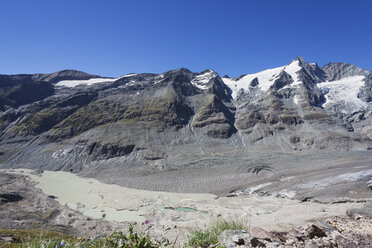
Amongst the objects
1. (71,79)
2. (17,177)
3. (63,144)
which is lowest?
(17,177)

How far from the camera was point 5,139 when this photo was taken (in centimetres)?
7175

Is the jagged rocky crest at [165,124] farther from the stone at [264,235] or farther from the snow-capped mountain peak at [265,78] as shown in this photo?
the stone at [264,235]

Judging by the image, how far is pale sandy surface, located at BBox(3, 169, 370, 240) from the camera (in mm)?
22016

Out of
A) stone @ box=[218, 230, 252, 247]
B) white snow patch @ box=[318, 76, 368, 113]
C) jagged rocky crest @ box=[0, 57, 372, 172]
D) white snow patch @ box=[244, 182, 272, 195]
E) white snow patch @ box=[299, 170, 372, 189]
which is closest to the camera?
stone @ box=[218, 230, 252, 247]

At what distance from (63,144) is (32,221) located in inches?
1998

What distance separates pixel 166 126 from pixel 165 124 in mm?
1072

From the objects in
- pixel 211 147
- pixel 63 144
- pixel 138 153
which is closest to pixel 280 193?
pixel 211 147

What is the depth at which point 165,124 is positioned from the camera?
7712 centimetres

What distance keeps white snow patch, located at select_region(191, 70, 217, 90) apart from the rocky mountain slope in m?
11.2

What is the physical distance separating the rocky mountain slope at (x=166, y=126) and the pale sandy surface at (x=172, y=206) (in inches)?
511

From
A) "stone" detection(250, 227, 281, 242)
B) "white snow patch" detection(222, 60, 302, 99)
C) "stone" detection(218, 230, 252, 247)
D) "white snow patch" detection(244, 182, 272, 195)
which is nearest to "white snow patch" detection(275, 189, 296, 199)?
"white snow patch" detection(244, 182, 272, 195)

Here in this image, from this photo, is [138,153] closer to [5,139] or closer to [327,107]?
[5,139]

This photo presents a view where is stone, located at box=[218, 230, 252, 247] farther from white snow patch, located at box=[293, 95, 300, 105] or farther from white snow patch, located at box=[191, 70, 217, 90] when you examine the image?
white snow patch, located at box=[191, 70, 217, 90]

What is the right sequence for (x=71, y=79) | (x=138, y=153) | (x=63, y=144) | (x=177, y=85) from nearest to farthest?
(x=138, y=153), (x=63, y=144), (x=177, y=85), (x=71, y=79)
